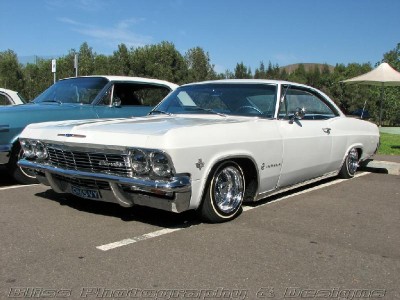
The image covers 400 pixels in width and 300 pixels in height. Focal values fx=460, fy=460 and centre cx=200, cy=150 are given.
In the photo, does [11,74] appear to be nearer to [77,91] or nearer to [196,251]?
[77,91]

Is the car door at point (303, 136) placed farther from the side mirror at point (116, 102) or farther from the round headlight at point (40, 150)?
the side mirror at point (116, 102)

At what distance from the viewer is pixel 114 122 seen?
4977mm

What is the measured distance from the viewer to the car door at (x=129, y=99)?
7.50 m

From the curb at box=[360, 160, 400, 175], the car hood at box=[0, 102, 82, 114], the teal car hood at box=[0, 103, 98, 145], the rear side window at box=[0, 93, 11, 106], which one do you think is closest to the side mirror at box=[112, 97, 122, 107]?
the teal car hood at box=[0, 103, 98, 145]

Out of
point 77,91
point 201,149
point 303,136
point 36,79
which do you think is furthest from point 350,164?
point 36,79

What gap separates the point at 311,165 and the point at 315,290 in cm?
293

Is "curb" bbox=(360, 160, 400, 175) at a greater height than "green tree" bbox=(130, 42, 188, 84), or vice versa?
"green tree" bbox=(130, 42, 188, 84)

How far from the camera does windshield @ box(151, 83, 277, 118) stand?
17.9 feet

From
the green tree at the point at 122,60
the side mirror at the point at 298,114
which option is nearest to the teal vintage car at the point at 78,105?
the side mirror at the point at 298,114

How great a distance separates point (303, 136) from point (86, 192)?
2.68m

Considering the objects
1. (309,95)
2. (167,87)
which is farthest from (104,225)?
(167,87)

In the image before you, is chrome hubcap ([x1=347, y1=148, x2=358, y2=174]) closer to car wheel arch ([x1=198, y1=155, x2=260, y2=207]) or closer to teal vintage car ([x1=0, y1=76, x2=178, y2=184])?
car wheel arch ([x1=198, y1=155, x2=260, y2=207])

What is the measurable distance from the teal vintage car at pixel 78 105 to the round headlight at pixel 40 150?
1304mm

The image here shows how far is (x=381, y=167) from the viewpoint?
824 cm
